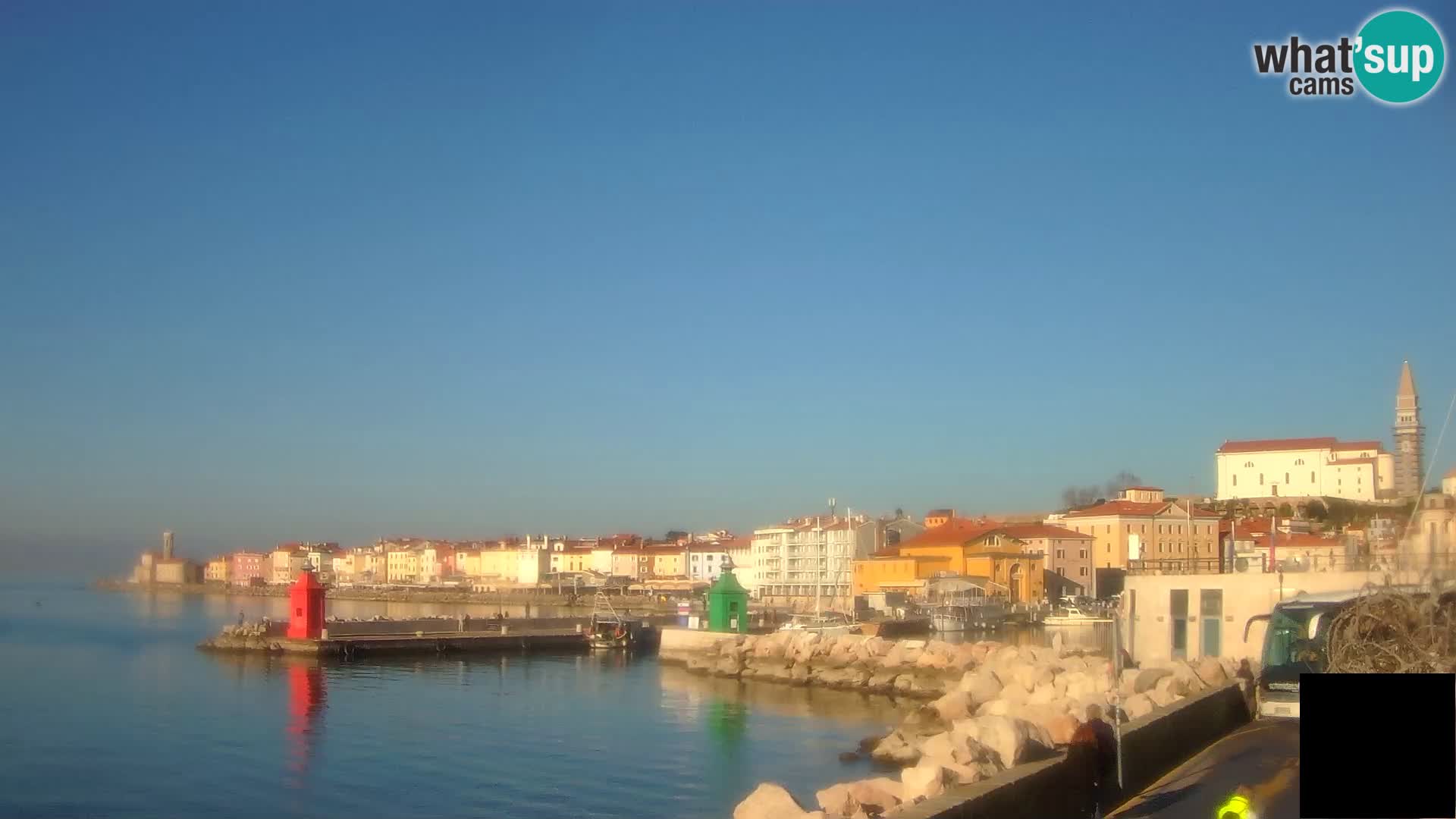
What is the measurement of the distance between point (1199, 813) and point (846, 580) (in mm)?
69059

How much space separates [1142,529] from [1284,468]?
11272 millimetres

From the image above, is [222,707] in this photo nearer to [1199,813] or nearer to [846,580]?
[1199,813]

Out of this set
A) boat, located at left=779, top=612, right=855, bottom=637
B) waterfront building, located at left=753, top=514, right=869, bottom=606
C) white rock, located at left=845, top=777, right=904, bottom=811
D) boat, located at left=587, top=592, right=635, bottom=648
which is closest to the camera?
white rock, located at left=845, top=777, right=904, bottom=811

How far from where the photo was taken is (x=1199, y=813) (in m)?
8.87

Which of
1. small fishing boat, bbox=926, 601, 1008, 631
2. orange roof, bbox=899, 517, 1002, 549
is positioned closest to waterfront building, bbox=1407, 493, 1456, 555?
small fishing boat, bbox=926, 601, 1008, 631

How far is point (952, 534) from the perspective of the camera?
71375mm

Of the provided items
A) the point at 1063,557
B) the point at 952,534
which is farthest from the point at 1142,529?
the point at 952,534

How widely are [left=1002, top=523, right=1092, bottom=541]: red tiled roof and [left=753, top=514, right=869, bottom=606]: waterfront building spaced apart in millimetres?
10153

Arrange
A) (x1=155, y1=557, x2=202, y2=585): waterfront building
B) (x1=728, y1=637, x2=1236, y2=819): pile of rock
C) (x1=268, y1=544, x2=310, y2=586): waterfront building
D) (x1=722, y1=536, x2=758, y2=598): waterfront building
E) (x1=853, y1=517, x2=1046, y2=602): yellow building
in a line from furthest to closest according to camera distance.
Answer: (x1=155, y1=557, x2=202, y2=585): waterfront building
(x1=268, y1=544, x2=310, y2=586): waterfront building
(x1=722, y1=536, x2=758, y2=598): waterfront building
(x1=853, y1=517, x2=1046, y2=602): yellow building
(x1=728, y1=637, x2=1236, y2=819): pile of rock

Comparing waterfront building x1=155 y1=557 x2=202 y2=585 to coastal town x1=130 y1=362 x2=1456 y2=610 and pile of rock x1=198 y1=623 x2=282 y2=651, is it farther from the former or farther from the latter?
pile of rock x1=198 y1=623 x2=282 y2=651

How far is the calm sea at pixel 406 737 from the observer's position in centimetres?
1900


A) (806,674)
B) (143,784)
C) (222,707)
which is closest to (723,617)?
(806,674)

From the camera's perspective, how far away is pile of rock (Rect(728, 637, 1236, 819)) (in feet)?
34.7

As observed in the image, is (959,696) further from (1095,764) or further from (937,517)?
(937,517)
